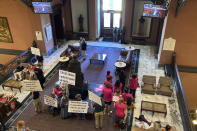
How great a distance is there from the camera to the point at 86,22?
15102 millimetres

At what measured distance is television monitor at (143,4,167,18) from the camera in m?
8.91

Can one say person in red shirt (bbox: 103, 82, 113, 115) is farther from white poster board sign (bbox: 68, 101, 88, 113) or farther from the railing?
the railing

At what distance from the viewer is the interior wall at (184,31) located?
29.9 feet

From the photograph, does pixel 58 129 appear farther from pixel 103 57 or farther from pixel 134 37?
pixel 134 37

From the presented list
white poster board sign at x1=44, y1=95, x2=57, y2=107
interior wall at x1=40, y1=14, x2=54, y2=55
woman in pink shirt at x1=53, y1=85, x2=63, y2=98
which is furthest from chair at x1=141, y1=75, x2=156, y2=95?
interior wall at x1=40, y1=14, x2=54, y2=55

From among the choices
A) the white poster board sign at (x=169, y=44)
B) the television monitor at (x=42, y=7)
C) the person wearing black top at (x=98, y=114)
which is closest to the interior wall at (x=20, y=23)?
the television monitor at (x=42, y=7)

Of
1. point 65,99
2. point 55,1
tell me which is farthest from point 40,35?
point 65,99

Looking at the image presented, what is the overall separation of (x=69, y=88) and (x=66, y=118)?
1.29 metres

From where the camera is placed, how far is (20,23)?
1163cm

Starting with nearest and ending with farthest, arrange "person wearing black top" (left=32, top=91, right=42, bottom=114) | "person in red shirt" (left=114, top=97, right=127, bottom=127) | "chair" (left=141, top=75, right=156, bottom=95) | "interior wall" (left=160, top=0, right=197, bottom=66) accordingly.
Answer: "person in red shirt" (left=114, top=97, right=127, bottom=127)
"person wearing black top" (left=32, top=91, right=42, bottom=114)
"chair" (left=141, top=75, right=156, bottom=95)
"interior wall" (left=160, top=0, right=197, bottom=66)

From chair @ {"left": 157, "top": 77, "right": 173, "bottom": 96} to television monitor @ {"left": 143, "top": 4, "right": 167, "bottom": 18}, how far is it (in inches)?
130

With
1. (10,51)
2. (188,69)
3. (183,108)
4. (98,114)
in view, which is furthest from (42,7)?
(188,69)

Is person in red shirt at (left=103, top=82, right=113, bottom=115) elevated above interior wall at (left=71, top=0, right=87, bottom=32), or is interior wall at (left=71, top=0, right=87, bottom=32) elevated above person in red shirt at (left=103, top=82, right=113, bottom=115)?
interior wall at (left=71, top=0, right=87, bottom=32)

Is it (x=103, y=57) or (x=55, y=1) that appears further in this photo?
(x=55, y=1)
